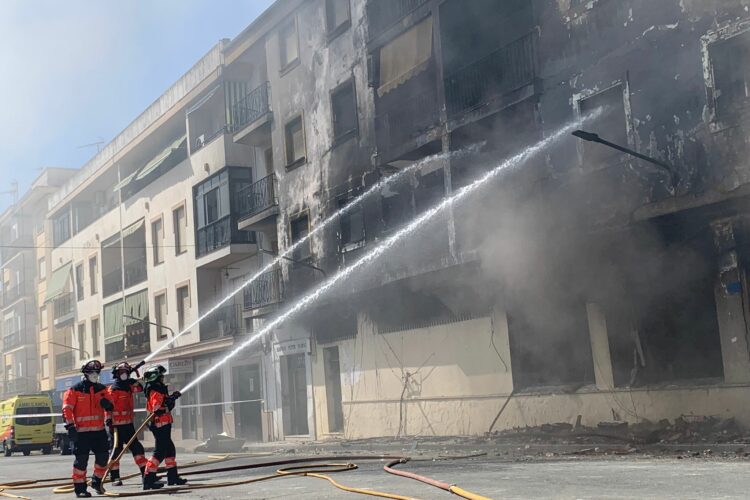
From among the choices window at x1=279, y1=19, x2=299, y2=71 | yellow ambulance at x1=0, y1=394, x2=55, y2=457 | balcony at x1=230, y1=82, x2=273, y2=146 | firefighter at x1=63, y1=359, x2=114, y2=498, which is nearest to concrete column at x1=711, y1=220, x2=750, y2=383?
firefighter at x1=63, y1=359, x2=114, y2=498

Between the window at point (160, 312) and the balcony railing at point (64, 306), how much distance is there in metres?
15.5

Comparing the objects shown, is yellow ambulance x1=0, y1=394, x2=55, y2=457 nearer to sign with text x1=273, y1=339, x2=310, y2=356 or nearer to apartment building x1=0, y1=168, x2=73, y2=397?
sign with text x1=273, y1=339, x2=310, y2=356

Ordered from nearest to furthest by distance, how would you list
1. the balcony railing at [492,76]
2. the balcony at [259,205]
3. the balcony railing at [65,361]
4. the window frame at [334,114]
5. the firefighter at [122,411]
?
the firefighter at [122,411] < the balcony railing at [492,76] < the window frame at [334,114] < the balcony at [259,205] < the balcony railing at [65,361]

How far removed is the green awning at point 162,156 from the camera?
121ft

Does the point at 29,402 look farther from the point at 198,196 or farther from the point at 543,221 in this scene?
the point at 543,221

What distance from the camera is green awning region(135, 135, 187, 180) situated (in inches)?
1449

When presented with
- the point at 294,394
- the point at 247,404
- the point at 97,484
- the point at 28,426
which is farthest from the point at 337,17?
the point at 28,426

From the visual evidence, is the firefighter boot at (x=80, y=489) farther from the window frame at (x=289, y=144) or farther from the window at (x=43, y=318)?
the window at (x=43, y=318)

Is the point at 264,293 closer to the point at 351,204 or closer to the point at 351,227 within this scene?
the point at 351,227

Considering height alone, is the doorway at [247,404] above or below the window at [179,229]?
below

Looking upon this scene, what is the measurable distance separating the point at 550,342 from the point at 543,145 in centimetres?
392

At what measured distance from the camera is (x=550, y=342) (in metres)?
18.8

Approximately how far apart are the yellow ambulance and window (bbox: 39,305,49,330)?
25752mm

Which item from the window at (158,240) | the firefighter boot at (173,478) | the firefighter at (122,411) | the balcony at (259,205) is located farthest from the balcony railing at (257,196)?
the firefighter boot at (173,478)
